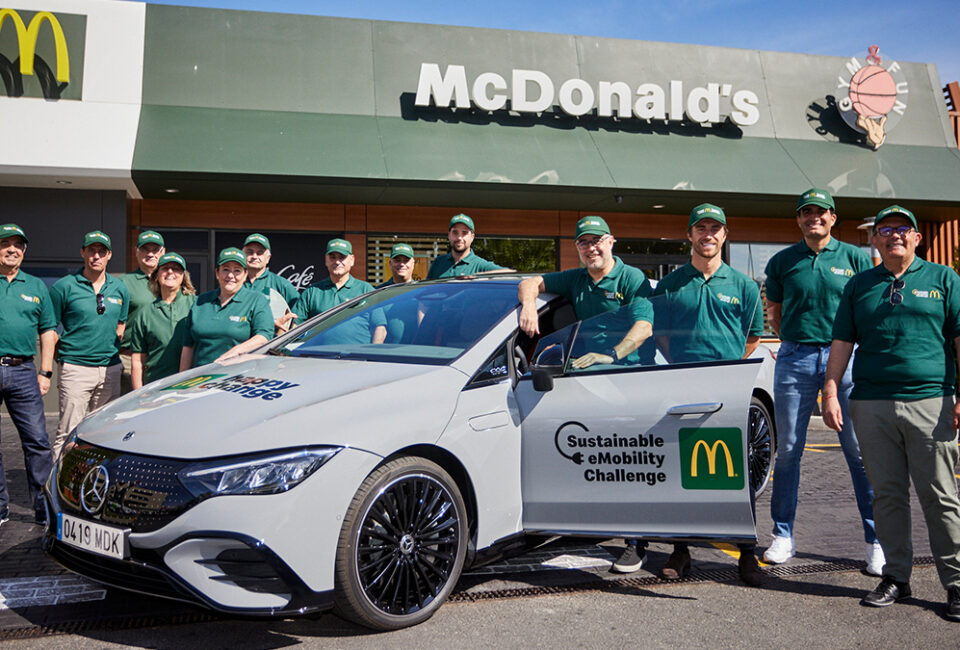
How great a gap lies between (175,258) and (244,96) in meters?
7.03

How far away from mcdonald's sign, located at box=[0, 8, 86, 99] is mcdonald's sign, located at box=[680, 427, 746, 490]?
10954 millimetres

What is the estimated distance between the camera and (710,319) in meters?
4.04

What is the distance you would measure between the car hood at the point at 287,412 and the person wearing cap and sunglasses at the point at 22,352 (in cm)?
207

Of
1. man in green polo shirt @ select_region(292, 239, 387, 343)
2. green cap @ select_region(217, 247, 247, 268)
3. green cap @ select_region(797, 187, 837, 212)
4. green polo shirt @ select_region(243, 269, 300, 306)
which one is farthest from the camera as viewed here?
man in green polo shirt @ select_region(292, 239, 387, 343)

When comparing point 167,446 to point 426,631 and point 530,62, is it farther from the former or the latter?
point 530,62

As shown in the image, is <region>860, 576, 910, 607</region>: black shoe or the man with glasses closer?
<region>860, 576, 910, 607</region>: black shoe

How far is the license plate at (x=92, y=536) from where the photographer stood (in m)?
3.05

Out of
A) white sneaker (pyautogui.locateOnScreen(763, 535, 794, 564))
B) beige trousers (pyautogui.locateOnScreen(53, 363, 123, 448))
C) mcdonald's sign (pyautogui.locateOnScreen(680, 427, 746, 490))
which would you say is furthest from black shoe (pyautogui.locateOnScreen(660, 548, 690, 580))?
beige trousers (pyautogui.locateOnScreen(53, 363, 123, 448))

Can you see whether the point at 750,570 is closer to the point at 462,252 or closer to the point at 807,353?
the point at 807,353

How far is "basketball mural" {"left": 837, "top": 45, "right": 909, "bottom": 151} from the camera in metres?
14.7

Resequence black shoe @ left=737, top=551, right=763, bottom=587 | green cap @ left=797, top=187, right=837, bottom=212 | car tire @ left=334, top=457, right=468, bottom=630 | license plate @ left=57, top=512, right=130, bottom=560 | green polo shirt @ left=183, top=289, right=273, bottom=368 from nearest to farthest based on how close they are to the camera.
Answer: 1. license plate @ left=57, top=512, right=130, bottom=560
2. car tire @ left=334, top=457, right=468, bottom=630
3. black shoe @ left=737, top=551, right=763, bottom=587
4. green cap @ left=797, top=187, right=837, bottom=212
5. green polo shirt @ left=183, top=289, right=273, bottom=368

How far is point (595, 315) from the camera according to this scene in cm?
426

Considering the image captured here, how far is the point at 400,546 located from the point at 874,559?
2778 millimetres

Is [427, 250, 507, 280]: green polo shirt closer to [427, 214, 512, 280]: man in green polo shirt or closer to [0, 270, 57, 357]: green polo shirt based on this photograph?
[427, 214, 512, 280]: man in green polo shirt
